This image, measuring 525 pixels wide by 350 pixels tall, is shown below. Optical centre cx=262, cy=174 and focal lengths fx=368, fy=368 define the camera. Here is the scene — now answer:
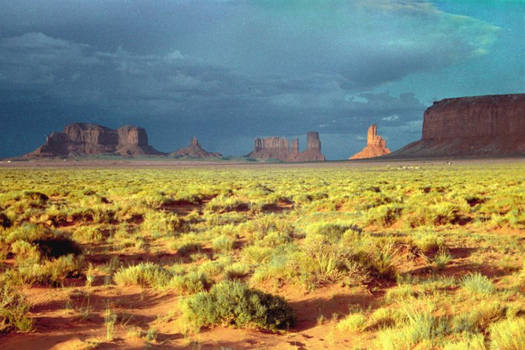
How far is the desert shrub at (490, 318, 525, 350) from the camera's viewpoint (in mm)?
3500

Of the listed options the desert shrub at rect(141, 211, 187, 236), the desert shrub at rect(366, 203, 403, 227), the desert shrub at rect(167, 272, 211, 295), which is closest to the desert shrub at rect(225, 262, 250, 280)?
the desert shrub at rect(167, 272, 211, 295)

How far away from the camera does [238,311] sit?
4.71m

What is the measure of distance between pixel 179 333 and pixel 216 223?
826 cm

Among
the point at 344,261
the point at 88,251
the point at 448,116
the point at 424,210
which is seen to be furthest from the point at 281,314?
the point at 448,116

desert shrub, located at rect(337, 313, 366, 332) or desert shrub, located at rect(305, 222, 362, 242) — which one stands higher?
desert shrub, located at rect(305, 222, 362, 242)

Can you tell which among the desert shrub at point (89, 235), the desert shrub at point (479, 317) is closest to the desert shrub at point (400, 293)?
the desert shrub at point (479, 317)

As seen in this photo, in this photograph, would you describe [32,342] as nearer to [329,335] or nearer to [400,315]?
[329,335]

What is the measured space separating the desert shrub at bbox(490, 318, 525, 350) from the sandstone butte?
130 meters

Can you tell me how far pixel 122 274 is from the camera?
6.77m

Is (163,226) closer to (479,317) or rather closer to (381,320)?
(381,320)

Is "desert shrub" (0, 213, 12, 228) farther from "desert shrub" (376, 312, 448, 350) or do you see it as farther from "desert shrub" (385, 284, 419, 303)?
"desert shrub" (376, 312, 448, 350)

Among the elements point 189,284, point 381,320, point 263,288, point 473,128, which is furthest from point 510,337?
point 473,128

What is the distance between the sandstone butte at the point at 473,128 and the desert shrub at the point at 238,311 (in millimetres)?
130977

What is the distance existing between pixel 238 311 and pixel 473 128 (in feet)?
492
